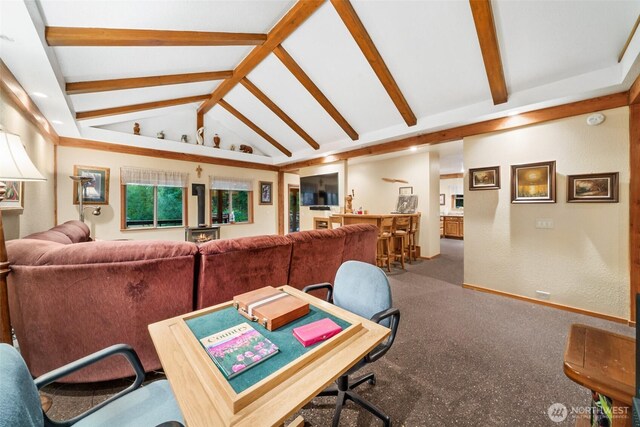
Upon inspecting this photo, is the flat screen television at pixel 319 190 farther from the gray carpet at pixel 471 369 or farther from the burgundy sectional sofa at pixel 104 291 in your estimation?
the burgundy sectional sofa at pixel 104 291

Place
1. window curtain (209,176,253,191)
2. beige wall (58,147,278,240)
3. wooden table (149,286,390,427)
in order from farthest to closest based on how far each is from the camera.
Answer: window curtain (209,176,253,191), beige wall (58,147,278,240), wooden table (149,286,390,427)

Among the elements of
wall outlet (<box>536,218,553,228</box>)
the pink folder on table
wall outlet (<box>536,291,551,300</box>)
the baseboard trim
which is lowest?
the baseboard trim

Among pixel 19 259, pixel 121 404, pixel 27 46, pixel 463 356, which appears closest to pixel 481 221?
pixel 463 356

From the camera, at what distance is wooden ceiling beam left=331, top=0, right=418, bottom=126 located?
261 cm

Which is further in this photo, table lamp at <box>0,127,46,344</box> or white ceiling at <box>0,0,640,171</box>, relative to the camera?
white ceiling at <box>0,0,640,171</box>

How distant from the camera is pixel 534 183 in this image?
312cm

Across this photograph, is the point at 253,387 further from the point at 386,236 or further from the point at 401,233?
the point at 401,233

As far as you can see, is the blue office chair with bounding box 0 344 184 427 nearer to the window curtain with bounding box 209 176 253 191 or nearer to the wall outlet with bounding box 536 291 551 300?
the wall outlet with bounding box 536 291 551 300

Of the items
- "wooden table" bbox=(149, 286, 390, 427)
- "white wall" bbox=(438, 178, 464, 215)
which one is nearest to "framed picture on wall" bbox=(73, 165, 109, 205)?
"wooden table" bbox=(149, 286, 390, 427)

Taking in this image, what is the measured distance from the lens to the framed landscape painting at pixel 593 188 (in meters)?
2.65

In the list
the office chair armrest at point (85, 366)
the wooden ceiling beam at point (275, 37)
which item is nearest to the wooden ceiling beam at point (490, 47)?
the wooden ceiling beam at point (275, 37)

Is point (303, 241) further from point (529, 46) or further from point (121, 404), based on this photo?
point (529, 46)

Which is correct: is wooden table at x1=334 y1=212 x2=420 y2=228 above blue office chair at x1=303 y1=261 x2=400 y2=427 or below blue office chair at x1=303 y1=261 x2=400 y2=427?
above

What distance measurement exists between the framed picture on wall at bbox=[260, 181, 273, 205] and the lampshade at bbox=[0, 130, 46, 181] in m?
5.59
